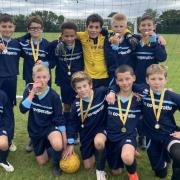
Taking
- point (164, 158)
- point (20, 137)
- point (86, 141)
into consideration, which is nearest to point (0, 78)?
point (20, 137)

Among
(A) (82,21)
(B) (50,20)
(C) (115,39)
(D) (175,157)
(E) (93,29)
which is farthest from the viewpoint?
(B) (50,20)

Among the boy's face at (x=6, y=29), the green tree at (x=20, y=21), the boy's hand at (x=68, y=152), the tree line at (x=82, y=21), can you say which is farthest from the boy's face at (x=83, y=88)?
the green tree at (x=20, y=21)

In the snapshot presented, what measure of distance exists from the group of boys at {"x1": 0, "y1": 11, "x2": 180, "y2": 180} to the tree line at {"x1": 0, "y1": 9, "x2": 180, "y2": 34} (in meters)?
3.71

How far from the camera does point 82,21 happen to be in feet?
37.2

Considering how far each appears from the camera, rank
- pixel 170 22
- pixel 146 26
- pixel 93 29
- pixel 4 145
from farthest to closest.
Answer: pixel 170 22, pixel 93 29, pixel 146 26, pixel 4 145

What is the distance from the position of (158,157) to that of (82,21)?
7.62 meters

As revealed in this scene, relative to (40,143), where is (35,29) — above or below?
above

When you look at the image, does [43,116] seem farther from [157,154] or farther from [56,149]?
[157,154]

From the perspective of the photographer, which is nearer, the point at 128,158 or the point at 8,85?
the point at 128,158

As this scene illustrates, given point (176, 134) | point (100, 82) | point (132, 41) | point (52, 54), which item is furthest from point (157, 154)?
point (52, 54)

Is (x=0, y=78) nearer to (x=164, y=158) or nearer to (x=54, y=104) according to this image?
(x=54, y=104)

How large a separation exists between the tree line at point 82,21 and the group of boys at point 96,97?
3707 millimetres

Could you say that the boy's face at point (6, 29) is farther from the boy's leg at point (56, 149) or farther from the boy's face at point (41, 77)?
the boy's leg at point (56, 149)

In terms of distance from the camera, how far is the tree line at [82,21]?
35.9ft
